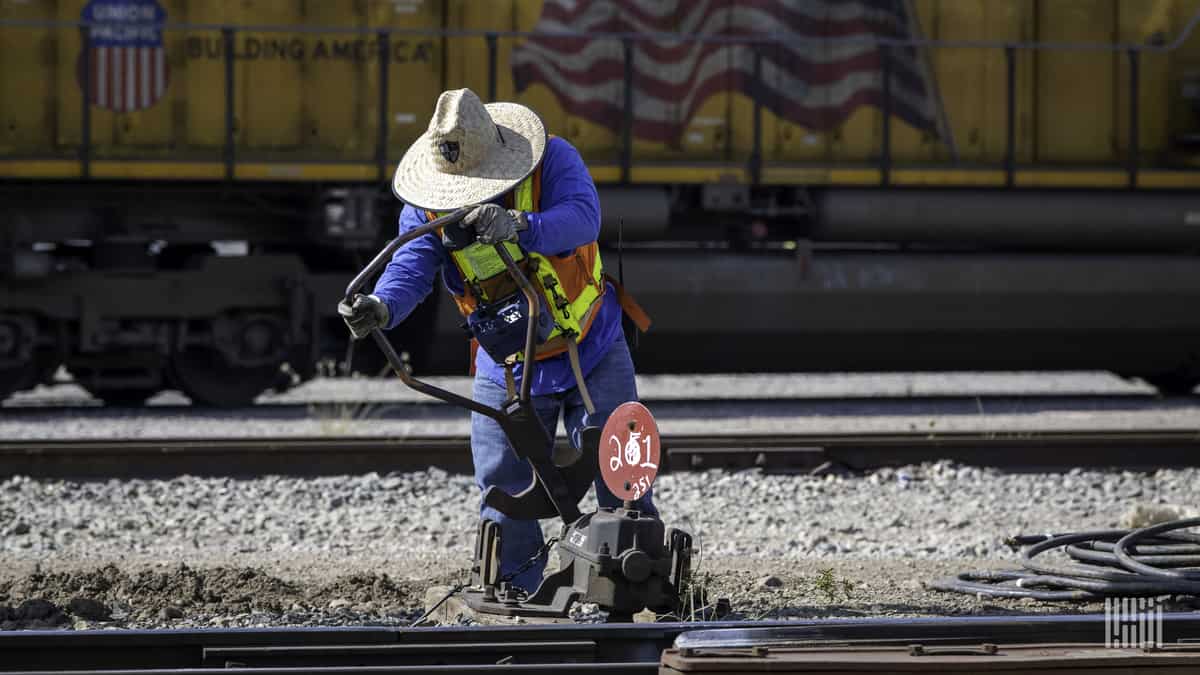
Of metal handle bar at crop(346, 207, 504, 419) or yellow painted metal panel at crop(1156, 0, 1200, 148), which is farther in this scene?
yellow painted metal panel at crop(1156, 0, 1200, 148)

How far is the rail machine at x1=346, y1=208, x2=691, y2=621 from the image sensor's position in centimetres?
370

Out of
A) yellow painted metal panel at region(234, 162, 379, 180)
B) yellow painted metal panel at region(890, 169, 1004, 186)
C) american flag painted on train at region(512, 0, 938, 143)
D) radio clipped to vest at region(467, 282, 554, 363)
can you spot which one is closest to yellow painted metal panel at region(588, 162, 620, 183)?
american flag painted on train at region(512, 0, 938, 143)

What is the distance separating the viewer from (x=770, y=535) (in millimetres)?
6238

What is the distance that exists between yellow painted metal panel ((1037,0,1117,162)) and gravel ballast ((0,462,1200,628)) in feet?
16.6

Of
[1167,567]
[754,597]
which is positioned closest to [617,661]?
[754,597]

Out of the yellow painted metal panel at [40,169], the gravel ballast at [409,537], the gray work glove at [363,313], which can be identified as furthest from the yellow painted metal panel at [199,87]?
the gray work glove at [363,313]

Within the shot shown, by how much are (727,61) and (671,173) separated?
1117 mm

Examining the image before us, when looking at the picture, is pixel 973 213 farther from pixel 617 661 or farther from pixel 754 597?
pixel 617 661

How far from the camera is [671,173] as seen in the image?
442 inches

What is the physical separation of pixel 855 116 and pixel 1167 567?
24.6 ft

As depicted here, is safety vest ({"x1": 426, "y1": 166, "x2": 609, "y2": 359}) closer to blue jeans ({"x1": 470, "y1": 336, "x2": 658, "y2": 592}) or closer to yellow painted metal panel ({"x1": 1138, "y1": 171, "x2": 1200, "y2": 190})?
blue jeans ({"x1": 470, "y1": 336, "x2": 658, "y2": 592})

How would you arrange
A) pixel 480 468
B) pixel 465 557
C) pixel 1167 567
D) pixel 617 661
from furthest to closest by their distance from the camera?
pixel 465 557 → pixel 1167 567 → pixel 480 468 → pixel 617 661

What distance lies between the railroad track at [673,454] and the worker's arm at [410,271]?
3706mm

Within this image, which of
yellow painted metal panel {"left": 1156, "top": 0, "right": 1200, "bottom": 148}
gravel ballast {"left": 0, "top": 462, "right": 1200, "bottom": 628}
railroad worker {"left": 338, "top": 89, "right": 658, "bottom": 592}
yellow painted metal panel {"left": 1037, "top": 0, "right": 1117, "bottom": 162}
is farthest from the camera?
yellow painted metal panel {"left": 1156, "top": 0, "right": 1200, "bottom": 148}
